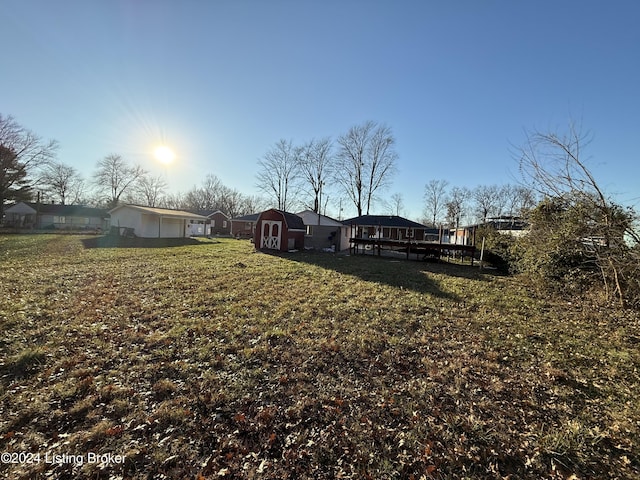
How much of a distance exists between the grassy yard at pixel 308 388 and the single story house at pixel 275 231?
12.4 m

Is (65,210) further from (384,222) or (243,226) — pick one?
(384,222)

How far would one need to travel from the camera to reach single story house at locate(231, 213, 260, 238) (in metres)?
39.1

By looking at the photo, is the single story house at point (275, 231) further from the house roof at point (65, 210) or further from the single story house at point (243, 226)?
the house roof at point (65, 210)

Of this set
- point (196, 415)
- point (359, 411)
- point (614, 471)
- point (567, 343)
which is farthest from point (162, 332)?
point (567, 343)

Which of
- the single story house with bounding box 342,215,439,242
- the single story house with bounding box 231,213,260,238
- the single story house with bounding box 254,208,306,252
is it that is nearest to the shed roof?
the single story house with bounding box 254,208,306,252

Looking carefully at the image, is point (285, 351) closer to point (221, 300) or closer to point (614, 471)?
point (221, 300)

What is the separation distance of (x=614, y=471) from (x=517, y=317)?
4.70 meters

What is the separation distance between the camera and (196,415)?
306cm

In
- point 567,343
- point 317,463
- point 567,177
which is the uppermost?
point 567,177

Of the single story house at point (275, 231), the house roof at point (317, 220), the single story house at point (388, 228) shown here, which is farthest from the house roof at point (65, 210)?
the single story house at point (388, 228)

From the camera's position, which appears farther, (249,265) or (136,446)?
(249,265)

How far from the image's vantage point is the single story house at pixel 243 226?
39094mm

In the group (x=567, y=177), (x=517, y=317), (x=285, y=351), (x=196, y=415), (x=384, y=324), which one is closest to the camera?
(x=196, y=415)

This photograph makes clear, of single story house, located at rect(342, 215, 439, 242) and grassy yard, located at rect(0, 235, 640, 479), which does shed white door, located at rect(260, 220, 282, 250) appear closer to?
grassy yard, located at rect(0, 235, 640, 479)
